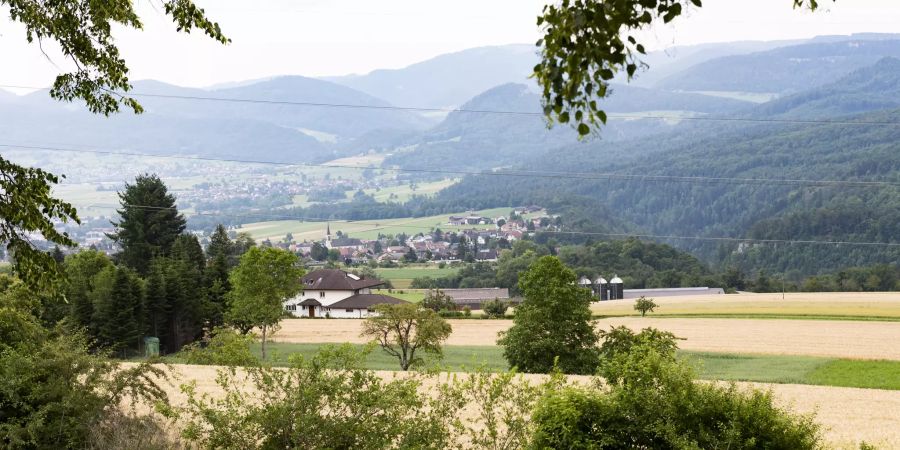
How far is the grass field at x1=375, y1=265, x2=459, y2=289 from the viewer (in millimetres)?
103438

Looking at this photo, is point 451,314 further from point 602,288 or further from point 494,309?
point 602,288

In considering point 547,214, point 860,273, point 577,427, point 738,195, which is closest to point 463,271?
point 860,273

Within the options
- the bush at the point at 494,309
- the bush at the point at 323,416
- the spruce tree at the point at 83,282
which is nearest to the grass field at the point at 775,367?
the spruce tree at the point at 83,282

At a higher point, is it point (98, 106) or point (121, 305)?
point (98, 106)

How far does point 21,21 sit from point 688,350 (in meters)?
35.9

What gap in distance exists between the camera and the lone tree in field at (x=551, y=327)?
96.5 feet

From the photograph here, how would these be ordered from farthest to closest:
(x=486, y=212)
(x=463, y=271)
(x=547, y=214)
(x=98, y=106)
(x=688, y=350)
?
(x=486, y=212) → (x=547, y=214) → (x=463, y=271) → (x=688, y=350) → (x=98, y=106)

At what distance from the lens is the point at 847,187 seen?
128 m

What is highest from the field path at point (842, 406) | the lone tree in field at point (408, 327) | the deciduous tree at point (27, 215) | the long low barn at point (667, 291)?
the deciduous tree at point (27, 215)

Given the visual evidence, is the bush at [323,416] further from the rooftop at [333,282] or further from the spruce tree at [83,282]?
the rooftop at [333,282]

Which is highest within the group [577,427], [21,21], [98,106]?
[21,21]

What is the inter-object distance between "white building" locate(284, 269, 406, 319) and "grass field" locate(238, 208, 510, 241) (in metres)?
74.4

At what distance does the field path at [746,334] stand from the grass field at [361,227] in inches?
3986

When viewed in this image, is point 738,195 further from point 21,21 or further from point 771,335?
point 21,21
